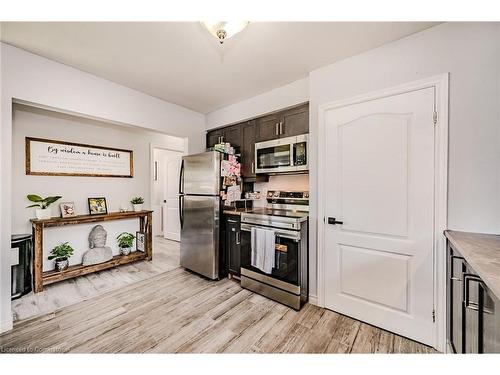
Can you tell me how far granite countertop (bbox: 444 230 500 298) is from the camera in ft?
2.58

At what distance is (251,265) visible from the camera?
251 cm

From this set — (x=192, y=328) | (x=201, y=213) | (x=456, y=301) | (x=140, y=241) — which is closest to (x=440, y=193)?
(x=456, y=301)

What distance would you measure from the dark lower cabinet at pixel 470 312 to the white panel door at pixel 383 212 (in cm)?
16

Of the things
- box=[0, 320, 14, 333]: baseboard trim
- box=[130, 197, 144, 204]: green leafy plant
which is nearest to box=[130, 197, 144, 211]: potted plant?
box=[130, 197, 144, 204]: green leafy plant

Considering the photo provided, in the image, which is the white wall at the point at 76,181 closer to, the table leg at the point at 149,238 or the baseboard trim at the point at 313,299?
the table leg at the point at 149,238

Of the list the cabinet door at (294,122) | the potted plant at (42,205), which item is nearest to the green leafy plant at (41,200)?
the potted plant at (42,205)

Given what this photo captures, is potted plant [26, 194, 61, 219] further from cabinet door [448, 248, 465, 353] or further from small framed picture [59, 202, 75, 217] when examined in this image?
cabinet door [448, 248, 465, 353]

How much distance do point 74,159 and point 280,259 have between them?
3.22 m

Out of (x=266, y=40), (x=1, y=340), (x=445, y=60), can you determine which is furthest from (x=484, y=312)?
(x=1, y=340)

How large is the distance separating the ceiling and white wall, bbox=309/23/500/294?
0.19 meters

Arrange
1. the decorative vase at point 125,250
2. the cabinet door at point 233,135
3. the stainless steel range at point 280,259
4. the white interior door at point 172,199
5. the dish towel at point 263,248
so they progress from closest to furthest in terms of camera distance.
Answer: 1. the stainless steel range at point 280,259
2. the dish towel at point 263,248
3. the cabinet door at point 233,135
4. the decorative vase at point 125,250
5. the white interior door at point 172,199

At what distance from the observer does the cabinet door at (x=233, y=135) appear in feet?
10.3

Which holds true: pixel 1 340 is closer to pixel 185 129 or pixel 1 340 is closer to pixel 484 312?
pixel 185 129

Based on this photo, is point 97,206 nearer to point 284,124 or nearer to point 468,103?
point 284,124
